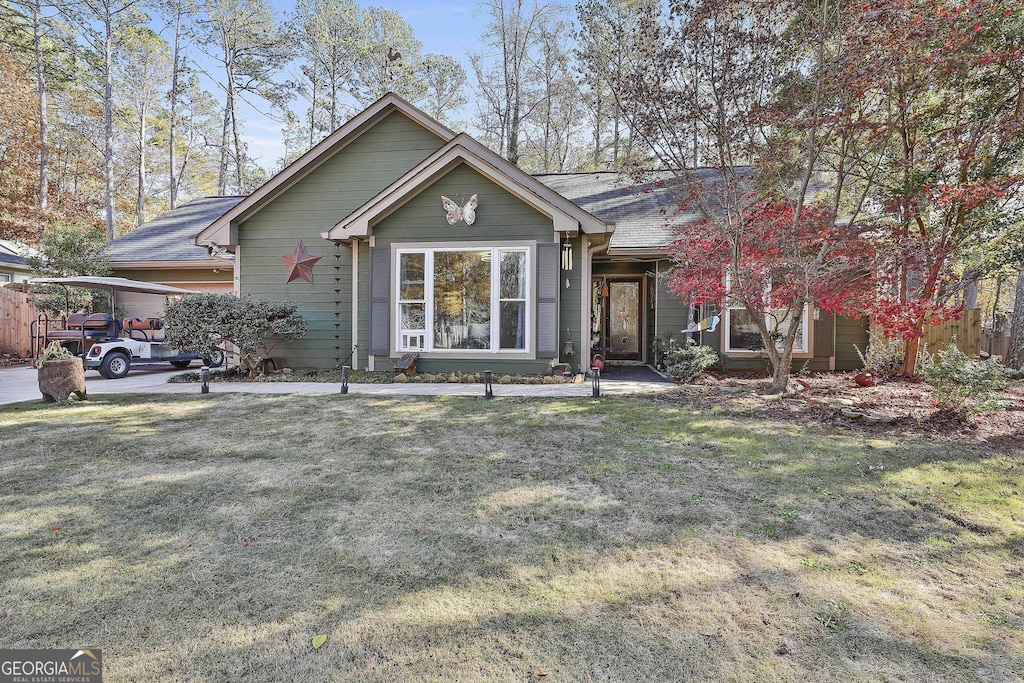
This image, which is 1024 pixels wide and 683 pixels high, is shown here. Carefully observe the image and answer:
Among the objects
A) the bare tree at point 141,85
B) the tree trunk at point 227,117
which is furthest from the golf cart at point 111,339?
the tree trunk at point 227,117

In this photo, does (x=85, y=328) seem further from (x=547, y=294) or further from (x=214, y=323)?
(x=547, y=294)

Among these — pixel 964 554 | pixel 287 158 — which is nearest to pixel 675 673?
pixel 964 554

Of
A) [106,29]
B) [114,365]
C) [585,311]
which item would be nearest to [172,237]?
[114,365]

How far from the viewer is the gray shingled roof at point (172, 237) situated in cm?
1208

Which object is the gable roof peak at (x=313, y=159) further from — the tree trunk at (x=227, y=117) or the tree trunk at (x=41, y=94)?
the tree trunk at (x=227, y=117)

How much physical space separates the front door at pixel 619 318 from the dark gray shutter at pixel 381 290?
16.7 feet

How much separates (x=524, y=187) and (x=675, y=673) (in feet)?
23.7

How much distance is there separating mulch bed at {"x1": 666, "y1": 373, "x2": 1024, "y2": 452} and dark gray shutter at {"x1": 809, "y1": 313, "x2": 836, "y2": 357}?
0.80m

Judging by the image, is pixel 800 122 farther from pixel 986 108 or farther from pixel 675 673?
pixel 675 673

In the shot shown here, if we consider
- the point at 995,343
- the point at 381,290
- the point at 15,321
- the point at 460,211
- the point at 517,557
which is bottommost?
the point at 517,557

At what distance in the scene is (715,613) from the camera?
2037 millimetres

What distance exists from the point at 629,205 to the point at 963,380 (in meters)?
7.69

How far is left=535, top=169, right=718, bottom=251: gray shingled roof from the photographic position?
9.66m

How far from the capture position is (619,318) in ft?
37.9
